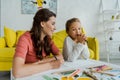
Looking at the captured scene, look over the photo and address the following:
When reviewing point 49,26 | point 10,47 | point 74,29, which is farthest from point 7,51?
point 49,26

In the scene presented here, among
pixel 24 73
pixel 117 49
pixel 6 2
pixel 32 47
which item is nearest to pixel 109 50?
pixel 117 49

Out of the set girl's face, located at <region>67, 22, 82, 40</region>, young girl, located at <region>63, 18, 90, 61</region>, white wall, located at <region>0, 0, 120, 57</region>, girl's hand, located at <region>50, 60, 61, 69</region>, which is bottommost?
girl's hand, located at <region>50, 60, 61, 69</region>

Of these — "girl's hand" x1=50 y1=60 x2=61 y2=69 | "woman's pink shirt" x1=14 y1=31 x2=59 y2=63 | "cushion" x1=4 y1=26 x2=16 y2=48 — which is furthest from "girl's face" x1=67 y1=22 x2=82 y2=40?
"cushion" x1=4 y1=26 x2=16 y2=48

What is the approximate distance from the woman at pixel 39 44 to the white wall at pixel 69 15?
309cm

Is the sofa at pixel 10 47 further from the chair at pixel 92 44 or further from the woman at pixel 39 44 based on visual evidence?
the woman at pixel 39 44

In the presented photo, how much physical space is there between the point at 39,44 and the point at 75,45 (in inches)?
17.3

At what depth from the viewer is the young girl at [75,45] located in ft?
5.75

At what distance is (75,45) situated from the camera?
1.84 metres

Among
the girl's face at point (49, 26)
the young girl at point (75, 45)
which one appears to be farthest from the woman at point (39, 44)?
the young girl at point (75, 45)

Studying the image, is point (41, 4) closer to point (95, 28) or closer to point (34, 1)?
point (34, 1)

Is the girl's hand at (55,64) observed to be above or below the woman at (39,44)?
below

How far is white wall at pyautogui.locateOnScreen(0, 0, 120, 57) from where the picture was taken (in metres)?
4.59

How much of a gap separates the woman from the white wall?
10.1 ft

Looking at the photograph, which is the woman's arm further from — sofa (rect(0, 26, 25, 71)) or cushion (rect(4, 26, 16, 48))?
cushion (rect(4, 26, 16, 48))
